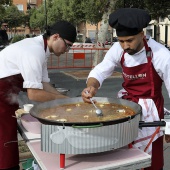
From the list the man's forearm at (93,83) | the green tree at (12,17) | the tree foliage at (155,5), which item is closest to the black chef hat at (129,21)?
the man's forearm at (93,83)

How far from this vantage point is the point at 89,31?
63.2 metres

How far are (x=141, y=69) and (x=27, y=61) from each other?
2.62 ft

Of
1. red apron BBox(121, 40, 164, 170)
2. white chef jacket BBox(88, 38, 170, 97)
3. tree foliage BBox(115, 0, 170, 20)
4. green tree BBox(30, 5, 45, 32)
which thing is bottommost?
red apron BBox(121, 40, 164, 170)

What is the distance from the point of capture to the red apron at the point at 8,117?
2.59m

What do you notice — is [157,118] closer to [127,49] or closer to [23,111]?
[127,49]

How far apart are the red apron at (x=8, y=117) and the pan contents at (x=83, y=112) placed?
20.4 inches

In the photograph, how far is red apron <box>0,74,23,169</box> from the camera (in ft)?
8.50

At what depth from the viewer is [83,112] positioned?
84.9 inches

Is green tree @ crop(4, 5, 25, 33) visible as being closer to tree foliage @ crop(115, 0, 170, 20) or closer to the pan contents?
tree foliage @ crop(115, 0, 170, 20)

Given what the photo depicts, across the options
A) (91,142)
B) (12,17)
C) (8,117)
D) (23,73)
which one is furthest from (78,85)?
(12,17)

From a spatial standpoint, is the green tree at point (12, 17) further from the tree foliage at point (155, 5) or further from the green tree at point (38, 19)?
the tree foliage at point (155, 5)

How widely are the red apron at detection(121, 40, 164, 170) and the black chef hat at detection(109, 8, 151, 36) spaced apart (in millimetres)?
221

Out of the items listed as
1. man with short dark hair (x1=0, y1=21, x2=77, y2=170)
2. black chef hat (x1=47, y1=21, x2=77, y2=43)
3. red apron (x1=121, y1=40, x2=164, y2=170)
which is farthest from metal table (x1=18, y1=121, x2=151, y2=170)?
black chef hat (x1=47, y1=21, x2=77, y2=43)

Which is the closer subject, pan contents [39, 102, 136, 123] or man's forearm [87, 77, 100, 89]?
pan contents [39, 102, 136, 123]
